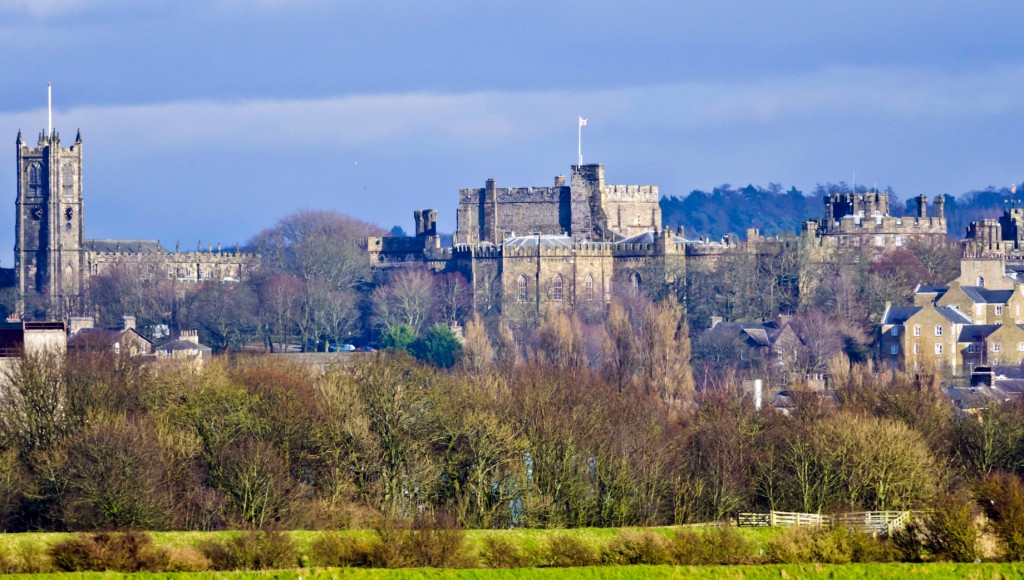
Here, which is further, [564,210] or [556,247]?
[564,210]

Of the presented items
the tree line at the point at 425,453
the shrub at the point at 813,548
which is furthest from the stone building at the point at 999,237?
the shrub at the point at 813,548

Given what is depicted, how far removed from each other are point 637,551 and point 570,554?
47.9 inches

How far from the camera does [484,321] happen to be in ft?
393

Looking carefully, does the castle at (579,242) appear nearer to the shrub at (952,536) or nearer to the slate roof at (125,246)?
the slate roof at (125,246)

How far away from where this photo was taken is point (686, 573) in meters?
45.7

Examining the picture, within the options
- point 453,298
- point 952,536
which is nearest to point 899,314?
point 453,298

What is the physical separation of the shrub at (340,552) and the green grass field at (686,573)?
3.30 feet

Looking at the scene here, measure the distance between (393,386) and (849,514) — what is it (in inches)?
608

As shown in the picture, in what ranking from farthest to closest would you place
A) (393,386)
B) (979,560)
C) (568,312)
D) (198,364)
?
(568,312)
(198,364)
(393,386)
(979,560)

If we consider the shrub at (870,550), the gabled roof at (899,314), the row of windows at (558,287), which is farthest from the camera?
the row of windows at (558,287)

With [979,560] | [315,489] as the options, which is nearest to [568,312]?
[315,489]

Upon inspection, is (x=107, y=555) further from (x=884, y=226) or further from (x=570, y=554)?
(x=884, y=226)

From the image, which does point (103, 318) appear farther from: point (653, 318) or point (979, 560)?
point (979, 560)

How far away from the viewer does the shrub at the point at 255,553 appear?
46219 mm
